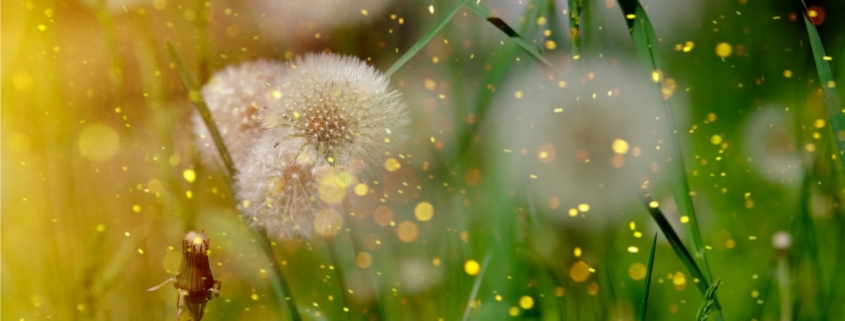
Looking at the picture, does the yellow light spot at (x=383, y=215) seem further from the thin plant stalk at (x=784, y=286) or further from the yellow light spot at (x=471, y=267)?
the thin plant stalk at (x=784, y=286)

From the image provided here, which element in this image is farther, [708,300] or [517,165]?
[517,165]

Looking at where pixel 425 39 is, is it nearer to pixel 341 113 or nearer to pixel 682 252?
pixel 341 113

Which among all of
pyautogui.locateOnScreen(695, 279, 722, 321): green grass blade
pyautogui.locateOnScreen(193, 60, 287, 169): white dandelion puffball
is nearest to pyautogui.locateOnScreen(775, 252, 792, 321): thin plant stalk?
pyautogui.locateOnScreen(695, 279, 722, 321): green grass blade

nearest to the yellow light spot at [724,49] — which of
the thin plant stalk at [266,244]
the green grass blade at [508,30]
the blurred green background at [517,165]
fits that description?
the blurred green background at [517,165]

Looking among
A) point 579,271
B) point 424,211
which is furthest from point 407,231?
point 579,271

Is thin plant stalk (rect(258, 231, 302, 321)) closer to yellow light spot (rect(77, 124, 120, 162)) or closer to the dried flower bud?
the dried flower bud

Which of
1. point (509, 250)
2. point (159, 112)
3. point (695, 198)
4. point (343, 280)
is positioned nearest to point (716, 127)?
point (695, 198)

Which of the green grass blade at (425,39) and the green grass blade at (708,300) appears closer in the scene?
the green grass blade at (708,300)
